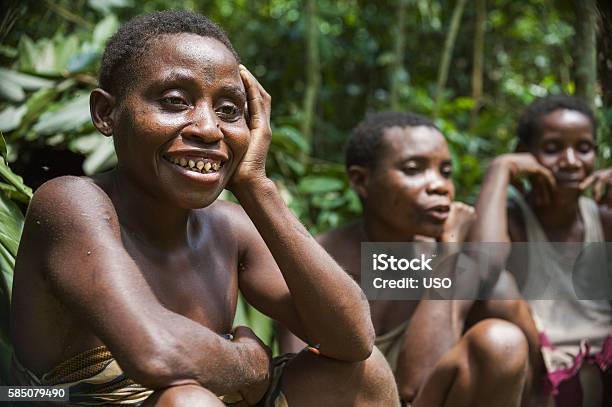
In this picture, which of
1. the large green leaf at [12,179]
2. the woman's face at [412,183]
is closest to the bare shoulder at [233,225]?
the large green leaf at [12,179]

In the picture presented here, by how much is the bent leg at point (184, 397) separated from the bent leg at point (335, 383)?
1.25 feet

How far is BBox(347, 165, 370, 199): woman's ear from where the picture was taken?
9.43ft

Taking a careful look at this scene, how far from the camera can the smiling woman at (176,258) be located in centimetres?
141

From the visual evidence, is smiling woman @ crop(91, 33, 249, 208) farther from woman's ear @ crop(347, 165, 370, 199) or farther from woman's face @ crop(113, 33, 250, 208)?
woman's ear @ crop(347, 165, 370, 199)

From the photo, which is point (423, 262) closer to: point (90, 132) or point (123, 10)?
point (90, 132)

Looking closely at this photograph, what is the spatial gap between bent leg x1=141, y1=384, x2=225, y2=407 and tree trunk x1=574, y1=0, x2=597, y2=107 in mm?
2391

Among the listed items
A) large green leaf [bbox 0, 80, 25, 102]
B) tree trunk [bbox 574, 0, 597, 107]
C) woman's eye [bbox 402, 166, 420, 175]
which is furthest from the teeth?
tree trunk [bbox 574, 0, 597, 107]

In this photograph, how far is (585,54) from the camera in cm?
325

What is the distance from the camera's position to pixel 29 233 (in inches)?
59.9

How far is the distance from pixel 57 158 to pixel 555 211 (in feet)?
6.46

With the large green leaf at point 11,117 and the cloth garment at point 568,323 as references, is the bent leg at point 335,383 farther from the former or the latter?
the large green leaf at point 11,117

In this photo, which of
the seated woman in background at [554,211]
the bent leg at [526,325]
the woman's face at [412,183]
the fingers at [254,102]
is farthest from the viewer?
the seated woman in background at [554,211]

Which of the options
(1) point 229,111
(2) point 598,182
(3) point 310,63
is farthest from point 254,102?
(3) point 310,63

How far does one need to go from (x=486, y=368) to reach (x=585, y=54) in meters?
1.79
